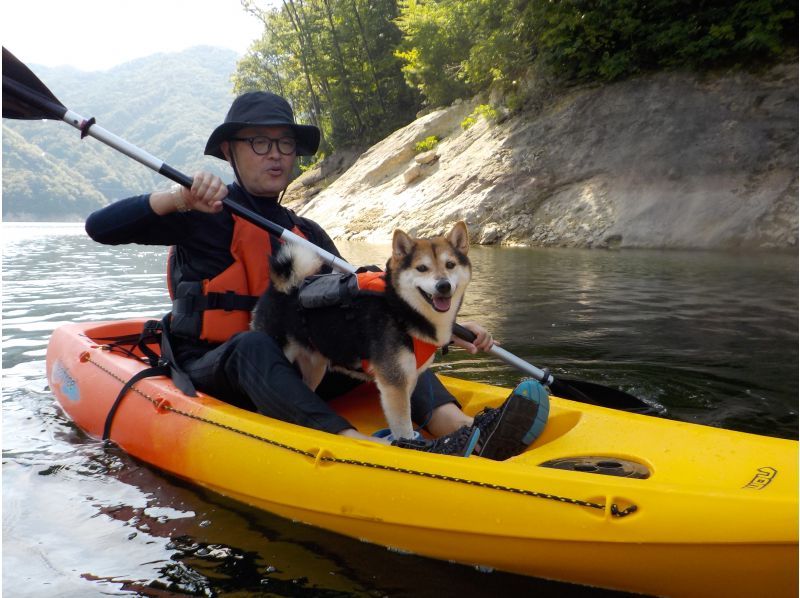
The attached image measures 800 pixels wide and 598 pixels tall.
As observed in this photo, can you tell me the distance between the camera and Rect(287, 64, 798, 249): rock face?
13.7m

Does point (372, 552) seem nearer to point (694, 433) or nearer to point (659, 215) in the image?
point (694, 433)

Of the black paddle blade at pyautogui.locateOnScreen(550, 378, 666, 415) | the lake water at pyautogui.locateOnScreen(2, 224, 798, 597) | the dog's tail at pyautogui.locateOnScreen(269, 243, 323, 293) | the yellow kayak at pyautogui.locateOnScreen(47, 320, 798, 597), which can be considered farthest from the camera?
the black paddle blade at pyautogui.locateOnScreen(550, 378, 666, 415)

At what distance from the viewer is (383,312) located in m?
3.33

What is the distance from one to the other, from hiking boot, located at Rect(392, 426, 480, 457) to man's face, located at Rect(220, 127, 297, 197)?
1.68 metres

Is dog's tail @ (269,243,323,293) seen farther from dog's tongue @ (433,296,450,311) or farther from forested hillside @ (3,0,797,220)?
forested hillside @ (3,0,797,220)

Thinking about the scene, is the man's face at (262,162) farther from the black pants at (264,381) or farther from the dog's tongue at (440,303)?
the dog's tongue at (440,303)

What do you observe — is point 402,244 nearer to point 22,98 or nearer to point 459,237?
point 459,237

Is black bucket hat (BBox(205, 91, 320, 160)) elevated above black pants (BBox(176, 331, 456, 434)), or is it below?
above

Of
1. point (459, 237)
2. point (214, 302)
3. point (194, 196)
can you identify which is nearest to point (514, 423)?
point (459, 237)

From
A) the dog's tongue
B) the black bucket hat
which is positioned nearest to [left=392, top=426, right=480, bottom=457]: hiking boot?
the dog's tongue

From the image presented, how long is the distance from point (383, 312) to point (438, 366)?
2556 mm

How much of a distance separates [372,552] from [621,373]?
319 cm

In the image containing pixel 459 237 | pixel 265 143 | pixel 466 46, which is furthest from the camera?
pixel 466 46

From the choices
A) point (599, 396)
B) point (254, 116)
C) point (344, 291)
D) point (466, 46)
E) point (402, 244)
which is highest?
Result: point (466, 46)
